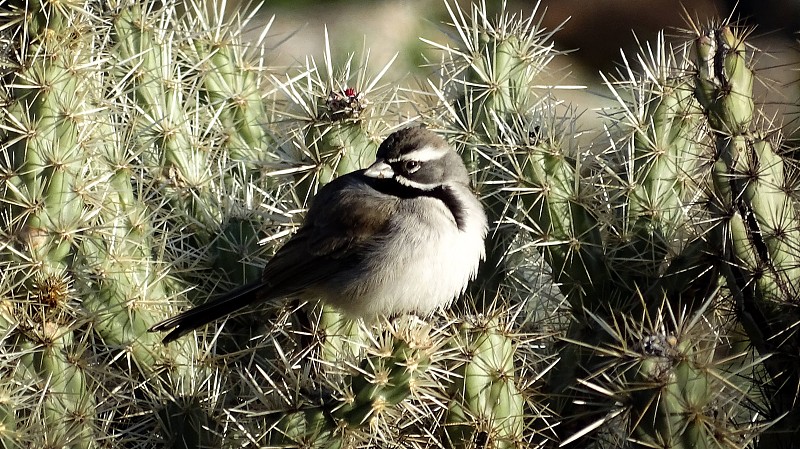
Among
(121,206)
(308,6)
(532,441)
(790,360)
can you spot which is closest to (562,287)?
(532,441)

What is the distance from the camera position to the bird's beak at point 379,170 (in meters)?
3.79

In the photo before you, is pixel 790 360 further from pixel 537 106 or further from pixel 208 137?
pixel 208 137

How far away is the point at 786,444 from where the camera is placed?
3.05m

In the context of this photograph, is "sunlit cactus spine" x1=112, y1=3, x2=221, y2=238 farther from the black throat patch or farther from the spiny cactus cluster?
the black throat patch

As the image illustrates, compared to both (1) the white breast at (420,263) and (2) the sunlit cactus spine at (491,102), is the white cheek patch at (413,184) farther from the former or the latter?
(2) the sunlit cactus spine at (491,102)

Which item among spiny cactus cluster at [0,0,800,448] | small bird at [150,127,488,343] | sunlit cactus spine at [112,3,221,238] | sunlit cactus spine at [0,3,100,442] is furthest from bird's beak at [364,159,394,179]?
sunlit cactus spine at [0,3,100,442]

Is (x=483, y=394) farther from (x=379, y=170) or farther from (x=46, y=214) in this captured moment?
(x=46, y=214)

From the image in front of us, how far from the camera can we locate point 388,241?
3867 mm

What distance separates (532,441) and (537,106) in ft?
5.07

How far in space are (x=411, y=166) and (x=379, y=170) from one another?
6.9 inches

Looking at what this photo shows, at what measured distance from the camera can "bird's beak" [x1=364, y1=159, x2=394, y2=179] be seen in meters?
3.79

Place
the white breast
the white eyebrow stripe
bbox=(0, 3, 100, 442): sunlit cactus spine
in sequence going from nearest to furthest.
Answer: bbox=(0, 3, 100, 442): sunlit cactus spine
the white breast
the white eyebrow stripe

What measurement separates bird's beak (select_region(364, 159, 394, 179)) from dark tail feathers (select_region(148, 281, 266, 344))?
59 centimetres

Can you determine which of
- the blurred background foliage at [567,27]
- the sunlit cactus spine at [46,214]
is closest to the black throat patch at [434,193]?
the sunlit cactus spine at [46,214]
